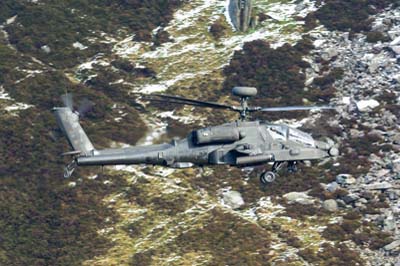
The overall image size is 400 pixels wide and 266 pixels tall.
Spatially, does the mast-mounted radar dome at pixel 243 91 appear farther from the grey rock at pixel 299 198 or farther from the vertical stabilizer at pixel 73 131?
the grey rock at pixel 299 198

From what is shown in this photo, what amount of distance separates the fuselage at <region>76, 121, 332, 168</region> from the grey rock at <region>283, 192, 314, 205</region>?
14577 millimetres

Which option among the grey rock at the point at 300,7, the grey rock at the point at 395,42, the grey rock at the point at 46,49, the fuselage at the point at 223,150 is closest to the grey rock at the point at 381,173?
the grey rock at the point at 395,42

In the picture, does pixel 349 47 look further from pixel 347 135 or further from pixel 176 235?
pixel 176 235

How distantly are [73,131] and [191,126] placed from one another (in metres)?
21.2

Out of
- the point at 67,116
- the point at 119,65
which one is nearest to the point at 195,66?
the point at 119,65

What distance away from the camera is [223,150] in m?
33.5

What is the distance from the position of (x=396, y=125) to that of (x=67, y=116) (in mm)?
25491

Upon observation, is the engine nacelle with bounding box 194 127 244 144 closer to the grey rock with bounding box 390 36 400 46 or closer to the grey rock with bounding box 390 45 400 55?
the grey rock with bounding box 390 45 400 55

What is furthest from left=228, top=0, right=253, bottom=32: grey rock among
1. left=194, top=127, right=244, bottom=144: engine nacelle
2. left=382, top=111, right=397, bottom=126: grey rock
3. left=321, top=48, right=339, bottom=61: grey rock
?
left=194, top=127, right=244, bottom=144: engine nacelle

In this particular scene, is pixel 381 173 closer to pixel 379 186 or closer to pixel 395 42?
pixel 379 186

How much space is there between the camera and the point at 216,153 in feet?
110

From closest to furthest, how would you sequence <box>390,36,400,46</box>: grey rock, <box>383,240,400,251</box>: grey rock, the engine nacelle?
the engine nacelle
<box>383,240,400,251</box>: grey rock
<box>390,36,400,46</box>: grey rock

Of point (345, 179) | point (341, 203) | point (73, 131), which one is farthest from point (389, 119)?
point (73, 131)

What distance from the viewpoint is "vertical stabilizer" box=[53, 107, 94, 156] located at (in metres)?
33.9
